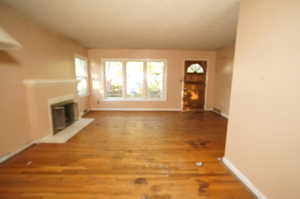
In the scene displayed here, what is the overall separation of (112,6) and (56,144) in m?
2.61

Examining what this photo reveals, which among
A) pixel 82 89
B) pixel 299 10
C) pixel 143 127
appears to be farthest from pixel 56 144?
pixel 299 10

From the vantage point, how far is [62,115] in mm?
3057

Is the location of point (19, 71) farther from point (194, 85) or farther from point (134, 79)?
point (194, 85)

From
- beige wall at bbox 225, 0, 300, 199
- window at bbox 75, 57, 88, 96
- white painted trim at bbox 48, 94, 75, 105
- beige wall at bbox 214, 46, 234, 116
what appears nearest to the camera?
beige wall at bbox 225, 0, 300, 199

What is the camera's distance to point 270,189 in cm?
126

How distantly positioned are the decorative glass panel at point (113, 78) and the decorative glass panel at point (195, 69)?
270 cm

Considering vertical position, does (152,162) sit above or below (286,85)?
below

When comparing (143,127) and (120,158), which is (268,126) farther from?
(143,127)

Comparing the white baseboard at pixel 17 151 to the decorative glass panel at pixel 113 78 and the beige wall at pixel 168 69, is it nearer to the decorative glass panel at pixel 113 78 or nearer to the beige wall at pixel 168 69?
the beige wall at pixel 168 69

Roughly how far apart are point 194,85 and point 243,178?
12.9 ft

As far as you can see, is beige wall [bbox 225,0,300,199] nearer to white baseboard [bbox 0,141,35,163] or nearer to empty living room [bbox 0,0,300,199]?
empty living room [bbox 0,0,300,199]

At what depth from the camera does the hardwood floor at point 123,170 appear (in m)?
1.45

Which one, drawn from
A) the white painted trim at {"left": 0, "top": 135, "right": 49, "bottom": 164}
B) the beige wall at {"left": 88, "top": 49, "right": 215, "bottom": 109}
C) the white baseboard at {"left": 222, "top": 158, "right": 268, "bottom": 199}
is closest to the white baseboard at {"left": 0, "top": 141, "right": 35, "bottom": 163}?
the white painted trim at {"left": 0, "top": 135, "right": 49, "bottom": 164}

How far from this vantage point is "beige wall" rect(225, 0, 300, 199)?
A: 42.1 inches
